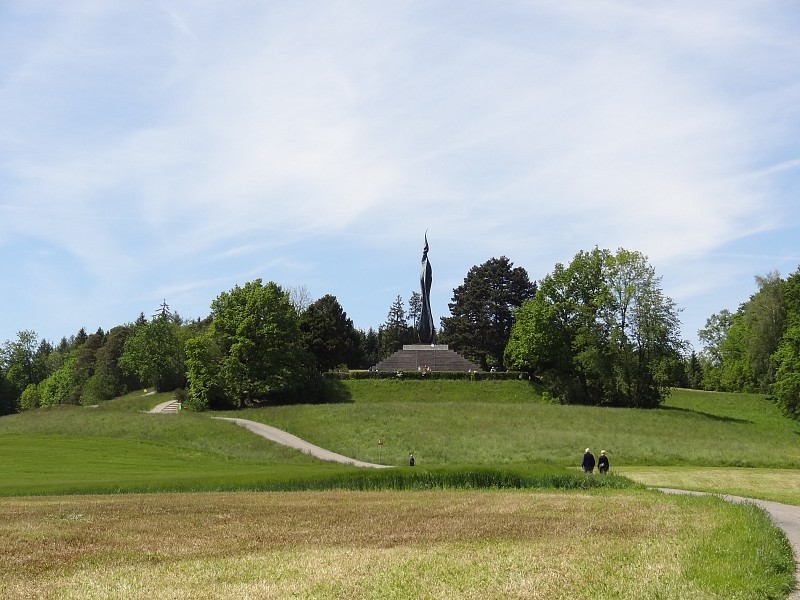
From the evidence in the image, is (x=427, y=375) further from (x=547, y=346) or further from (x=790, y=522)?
(x=790, y=522)

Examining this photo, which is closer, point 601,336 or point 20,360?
point 601,336

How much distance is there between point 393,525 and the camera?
20.1 metres

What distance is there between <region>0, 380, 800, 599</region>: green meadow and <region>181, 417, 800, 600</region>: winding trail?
70 cm

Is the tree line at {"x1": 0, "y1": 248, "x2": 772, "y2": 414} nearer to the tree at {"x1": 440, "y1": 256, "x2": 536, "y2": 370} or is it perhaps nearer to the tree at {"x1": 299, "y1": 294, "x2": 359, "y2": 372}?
the tree at {"x1": 299, "y1": 294, "x2": 359, "y2": 372}

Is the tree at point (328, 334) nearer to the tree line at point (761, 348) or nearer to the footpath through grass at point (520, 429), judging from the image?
the footpath through grass at point (520, 429)

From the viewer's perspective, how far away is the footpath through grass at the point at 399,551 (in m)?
12.1

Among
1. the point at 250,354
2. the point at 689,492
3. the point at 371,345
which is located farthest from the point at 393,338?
the point at 689,492

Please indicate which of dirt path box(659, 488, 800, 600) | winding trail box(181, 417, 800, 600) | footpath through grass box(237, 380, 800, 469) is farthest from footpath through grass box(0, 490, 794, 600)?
footpath through grass box(237, 380, 800, 469)

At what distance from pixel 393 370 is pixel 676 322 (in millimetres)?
34862

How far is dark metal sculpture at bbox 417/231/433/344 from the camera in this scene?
351ft

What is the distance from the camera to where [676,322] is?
291ft

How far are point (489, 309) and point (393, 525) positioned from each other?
118385mm

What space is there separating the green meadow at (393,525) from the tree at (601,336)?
2668 centimetres

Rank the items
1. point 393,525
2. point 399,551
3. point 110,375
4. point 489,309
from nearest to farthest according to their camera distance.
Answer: point 399,551 < point 393,525 < point 489,309 < point 110,375
